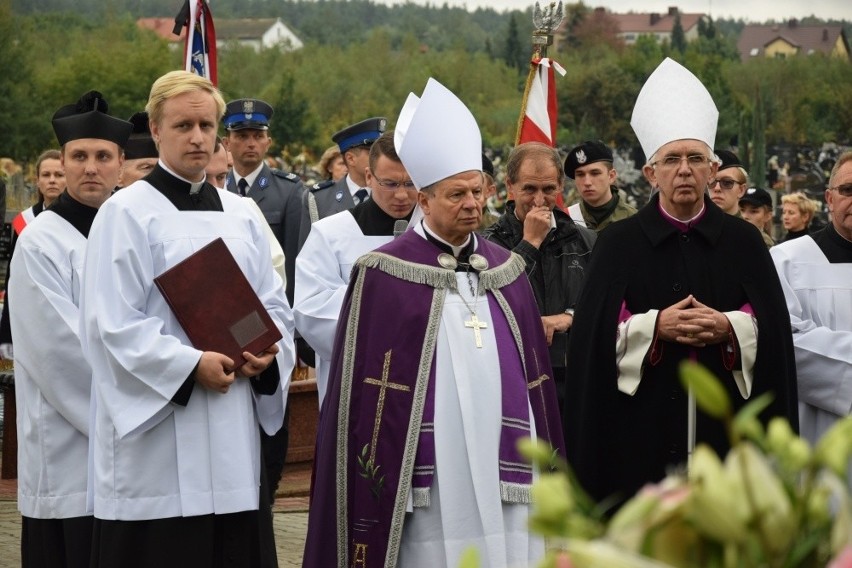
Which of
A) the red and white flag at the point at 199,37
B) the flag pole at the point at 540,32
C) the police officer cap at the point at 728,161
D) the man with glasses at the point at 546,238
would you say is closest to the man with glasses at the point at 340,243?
the man with glasses at the point at 546,238

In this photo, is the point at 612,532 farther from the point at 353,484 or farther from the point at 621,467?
the point at 621,467

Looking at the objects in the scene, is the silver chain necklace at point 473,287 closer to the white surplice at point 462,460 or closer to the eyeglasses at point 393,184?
the white surplice at point 462,460

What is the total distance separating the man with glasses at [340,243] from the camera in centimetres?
694

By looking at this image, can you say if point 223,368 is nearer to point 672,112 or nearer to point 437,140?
point 437,140

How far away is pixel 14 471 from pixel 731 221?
19.8 feet

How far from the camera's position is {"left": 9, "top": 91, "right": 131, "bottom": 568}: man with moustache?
246 inches

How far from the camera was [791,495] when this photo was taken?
1522 mm

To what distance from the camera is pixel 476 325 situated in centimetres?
524

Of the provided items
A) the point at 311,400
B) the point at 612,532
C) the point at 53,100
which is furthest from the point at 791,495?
the point at 53,100

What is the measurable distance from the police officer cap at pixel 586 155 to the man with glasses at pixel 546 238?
1.72m

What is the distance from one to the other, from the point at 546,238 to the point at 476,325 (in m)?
1.87

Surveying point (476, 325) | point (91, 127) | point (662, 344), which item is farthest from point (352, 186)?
point (476, 325)

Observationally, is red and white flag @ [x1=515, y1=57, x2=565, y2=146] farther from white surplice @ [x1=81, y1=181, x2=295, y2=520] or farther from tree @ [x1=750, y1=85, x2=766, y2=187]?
tree @ [x1=750, y1=85, x2=766, y2=187]

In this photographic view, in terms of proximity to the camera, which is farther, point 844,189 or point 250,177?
point 250,177
